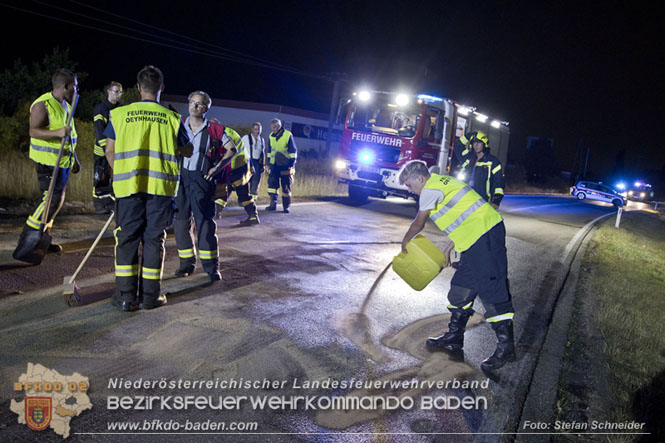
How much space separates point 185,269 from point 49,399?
8.46 ft

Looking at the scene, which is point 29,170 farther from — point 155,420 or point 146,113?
point 155,420

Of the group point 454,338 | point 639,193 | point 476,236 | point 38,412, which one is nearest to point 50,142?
point 38,412

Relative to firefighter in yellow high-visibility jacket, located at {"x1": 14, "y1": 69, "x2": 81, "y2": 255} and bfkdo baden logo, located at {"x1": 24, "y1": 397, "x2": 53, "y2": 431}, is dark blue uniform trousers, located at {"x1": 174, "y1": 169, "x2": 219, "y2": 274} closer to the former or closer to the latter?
firefighter in yellow high-visibility jacket, located at {"x1": 14, "y1": 69, "x2": 81, "y2": 255}

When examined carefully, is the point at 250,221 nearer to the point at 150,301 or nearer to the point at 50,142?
the point at 50,142

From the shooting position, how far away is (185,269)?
529cm

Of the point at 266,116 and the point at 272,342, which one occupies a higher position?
the point at 266,116

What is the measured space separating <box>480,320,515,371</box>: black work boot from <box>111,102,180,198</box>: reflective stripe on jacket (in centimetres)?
295

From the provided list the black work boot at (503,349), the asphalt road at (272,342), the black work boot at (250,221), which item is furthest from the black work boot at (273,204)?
the black work boot at (503,349)

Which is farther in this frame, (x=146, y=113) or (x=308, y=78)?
(x=308, y=78)

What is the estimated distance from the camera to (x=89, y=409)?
8.91ft

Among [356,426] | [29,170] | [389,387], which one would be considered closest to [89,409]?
[356,426]

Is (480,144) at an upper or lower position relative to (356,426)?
upper

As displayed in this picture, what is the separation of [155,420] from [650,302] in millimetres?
6527

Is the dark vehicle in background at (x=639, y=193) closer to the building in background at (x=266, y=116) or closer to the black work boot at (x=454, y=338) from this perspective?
the building in background at (x=266, y=116)
